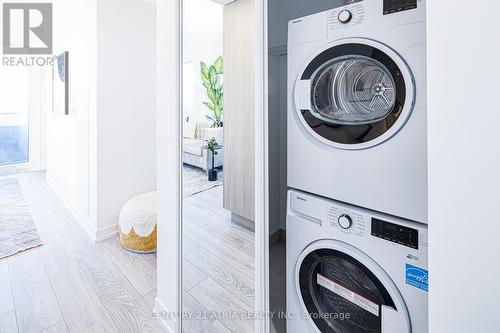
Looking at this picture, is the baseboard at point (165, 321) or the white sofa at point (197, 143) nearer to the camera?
the white sofa at point (197, 143)

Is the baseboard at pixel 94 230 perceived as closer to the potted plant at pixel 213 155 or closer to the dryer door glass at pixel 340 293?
the potted plant at pixel 213 155

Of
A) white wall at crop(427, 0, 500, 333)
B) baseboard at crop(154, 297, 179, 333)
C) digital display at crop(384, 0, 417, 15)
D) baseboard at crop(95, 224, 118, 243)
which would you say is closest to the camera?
white wall at crop(427, 0, 500, 333)

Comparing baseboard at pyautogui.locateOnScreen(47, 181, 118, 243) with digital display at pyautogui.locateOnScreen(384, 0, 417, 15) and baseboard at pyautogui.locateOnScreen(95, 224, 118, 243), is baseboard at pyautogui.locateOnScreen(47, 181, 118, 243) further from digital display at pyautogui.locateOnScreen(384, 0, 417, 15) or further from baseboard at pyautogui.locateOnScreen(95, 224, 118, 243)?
digital display at pyautogui.locateOnScreen(384, 0, 417, 15)

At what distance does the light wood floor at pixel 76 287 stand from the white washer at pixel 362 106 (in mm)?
1386

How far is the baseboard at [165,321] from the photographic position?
1.56m

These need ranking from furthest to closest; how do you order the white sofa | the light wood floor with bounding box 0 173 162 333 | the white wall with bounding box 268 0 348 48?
1. the light wood floor with bounding box 0 173 162 333
2. the white sofa
3. the white wall with bounding box 268 0 348 48

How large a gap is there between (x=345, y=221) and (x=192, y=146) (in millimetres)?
868

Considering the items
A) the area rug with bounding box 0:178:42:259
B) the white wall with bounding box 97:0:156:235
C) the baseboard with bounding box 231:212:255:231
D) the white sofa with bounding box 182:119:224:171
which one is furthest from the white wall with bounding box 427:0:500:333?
the area rug with bounding box 0:178:42:259

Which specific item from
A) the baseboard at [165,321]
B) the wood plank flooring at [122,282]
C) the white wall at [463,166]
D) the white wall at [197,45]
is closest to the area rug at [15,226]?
the wood plank flooring at [122,282]

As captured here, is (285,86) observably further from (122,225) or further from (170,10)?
(122,225)

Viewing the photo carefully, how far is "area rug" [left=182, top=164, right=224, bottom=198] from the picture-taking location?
4.79ft

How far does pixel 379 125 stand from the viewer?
2.93ft

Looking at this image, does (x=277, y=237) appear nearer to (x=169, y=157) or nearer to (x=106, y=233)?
(x=169, y=157)

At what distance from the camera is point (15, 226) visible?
3051 millimetres
